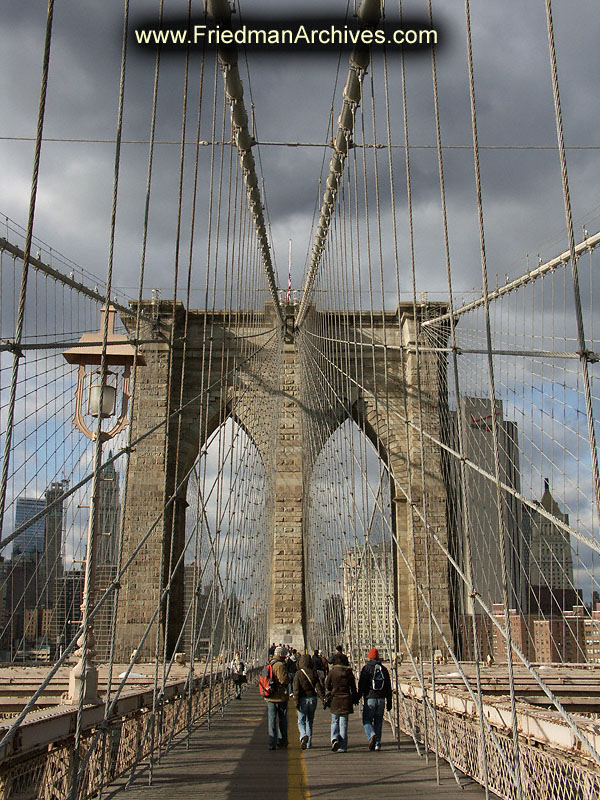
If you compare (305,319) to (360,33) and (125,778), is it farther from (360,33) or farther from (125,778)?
(125,778)

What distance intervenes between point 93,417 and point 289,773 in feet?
9.73

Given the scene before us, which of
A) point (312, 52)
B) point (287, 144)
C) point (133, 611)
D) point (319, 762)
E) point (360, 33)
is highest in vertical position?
point (287, 144)

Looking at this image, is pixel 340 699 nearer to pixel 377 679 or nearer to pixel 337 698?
pixel 337 698

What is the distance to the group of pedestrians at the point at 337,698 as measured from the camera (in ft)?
18.4

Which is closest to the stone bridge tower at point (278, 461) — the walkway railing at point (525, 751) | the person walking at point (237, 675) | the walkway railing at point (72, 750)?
the person walking at point (237, 675)

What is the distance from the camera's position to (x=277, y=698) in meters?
5.79

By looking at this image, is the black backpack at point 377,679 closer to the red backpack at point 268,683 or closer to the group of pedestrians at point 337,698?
the group of pedestrians at point 337,698

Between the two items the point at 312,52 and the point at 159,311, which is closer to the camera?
the point at 312,52

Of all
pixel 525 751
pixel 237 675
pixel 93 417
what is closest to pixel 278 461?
pixel 237 675

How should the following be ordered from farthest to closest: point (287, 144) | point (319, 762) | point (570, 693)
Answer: point (287, 144)
point (570, 693)
point (319, 762)

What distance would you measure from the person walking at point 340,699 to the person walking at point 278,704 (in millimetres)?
310

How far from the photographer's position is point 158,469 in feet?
65.4

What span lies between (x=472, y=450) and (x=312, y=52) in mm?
17525

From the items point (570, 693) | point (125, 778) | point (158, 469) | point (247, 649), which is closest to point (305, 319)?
point (158, 469)
